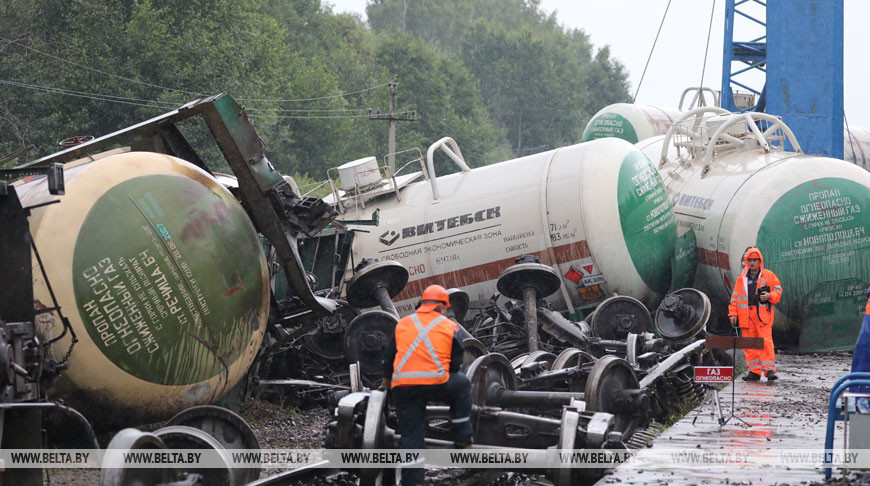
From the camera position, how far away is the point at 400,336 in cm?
677

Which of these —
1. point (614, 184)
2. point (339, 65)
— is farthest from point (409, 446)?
point (339, 65)

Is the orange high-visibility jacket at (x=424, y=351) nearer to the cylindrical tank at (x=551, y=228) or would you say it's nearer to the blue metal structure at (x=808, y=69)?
the cylindrical tank at (x=551, y=228)

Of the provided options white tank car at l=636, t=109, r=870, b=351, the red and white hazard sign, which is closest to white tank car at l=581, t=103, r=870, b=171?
white tank car at l=636, t=109, r=870, b=351

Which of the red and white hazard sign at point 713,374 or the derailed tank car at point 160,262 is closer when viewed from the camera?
the derailed tank car at point 160,262

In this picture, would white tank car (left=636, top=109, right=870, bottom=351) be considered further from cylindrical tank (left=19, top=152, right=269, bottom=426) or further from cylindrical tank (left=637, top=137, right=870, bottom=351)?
cylindrical tank (left=19, top=152, right=269, bottom=426)

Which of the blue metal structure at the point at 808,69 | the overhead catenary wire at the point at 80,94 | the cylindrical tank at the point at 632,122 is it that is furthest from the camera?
the overhead catenary wire at the point at 80,94

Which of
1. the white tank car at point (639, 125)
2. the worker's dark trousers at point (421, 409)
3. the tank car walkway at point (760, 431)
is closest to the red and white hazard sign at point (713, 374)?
the tank car walkway at point (760, 431)

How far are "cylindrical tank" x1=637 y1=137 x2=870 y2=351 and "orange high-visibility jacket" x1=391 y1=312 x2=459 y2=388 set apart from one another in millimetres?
8479

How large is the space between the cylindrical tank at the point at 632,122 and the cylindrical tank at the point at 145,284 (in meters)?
17.6

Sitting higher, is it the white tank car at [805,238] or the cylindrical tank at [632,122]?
the cylindrical tank at [632,122]

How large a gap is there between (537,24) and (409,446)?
97.4 metres

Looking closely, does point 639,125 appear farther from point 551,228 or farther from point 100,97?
point 100,97

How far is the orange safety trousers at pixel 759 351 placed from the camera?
11227mm

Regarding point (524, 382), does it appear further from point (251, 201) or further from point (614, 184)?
point (614, 184)
